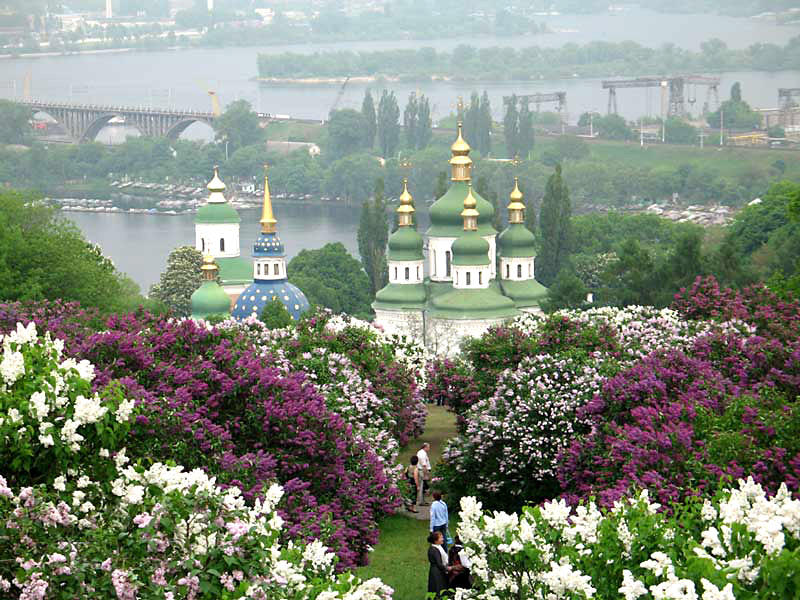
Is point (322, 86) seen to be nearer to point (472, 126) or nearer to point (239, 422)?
point (472, 126)

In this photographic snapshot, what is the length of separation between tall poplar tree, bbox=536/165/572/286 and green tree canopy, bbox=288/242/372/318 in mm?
4235

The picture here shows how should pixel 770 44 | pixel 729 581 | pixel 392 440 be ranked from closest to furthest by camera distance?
pixel 729 581, pixel 392 440, pixel 770 44

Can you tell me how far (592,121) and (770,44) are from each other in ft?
165

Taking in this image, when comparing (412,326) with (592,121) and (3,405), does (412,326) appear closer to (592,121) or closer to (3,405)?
(3,405)

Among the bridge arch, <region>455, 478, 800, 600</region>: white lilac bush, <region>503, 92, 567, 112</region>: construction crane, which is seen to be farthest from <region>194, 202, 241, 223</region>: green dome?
the bridge arch

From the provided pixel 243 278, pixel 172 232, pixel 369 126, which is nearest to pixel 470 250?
pixel 243 278

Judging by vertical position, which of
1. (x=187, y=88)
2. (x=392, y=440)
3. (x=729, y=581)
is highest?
(x=729, y=581)

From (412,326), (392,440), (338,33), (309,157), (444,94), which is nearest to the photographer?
(392,440)

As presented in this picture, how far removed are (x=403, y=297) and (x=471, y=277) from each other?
1.38 metres

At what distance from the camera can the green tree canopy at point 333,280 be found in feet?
164

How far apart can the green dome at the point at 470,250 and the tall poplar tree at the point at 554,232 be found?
12.6 metres

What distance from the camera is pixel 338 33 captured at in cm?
18862

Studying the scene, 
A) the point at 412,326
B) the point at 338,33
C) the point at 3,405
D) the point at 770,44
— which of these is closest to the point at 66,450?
the point at 3,405

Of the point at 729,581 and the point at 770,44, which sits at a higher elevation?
the point at 729,581
